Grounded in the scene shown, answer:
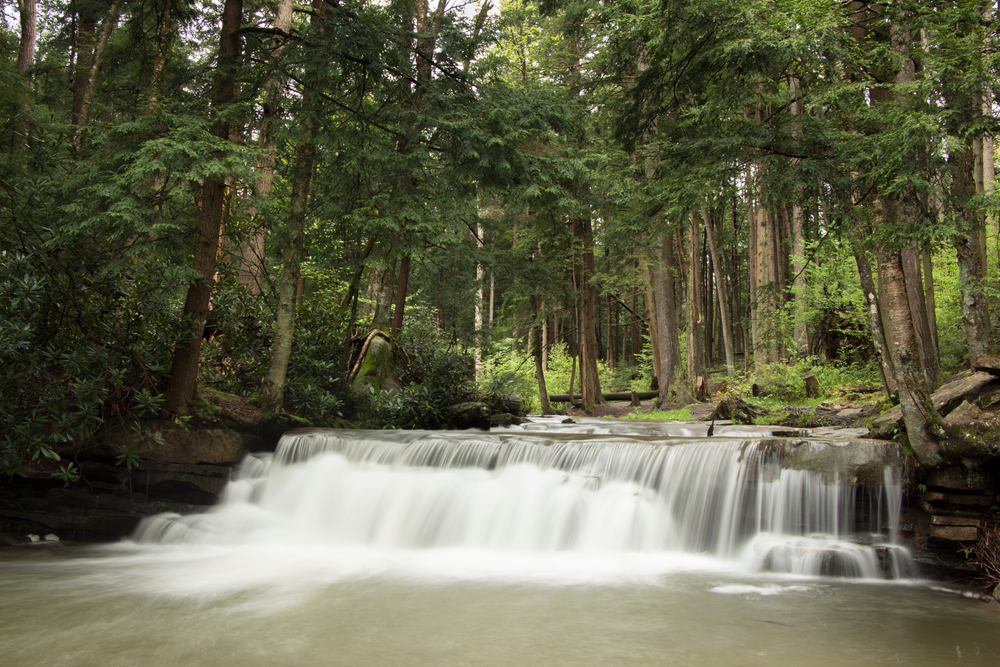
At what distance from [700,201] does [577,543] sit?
4743 mm

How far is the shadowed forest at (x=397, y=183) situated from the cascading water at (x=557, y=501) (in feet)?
3.92

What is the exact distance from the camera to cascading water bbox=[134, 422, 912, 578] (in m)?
6.55

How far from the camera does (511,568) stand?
6820mm

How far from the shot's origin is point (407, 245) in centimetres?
1112

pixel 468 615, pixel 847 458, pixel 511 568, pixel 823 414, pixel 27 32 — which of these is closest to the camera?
pixel 468 615

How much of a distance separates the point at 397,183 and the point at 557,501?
20.4 ft

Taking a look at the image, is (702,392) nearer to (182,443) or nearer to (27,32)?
(182,443)

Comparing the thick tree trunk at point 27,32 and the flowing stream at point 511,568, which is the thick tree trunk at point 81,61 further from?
the flowing stream at point 511,568

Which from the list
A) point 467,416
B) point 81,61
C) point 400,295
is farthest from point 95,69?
point 467,416

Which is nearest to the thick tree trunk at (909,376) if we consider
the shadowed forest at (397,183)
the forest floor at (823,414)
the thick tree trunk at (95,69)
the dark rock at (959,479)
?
the shadowed forest at (397,183)

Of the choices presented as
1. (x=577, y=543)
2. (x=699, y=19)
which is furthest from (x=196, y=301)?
(x=699, y=19)

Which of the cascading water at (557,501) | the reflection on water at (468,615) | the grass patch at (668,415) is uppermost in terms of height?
the grass patch at (668,415)

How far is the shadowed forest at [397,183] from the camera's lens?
6.89 meters

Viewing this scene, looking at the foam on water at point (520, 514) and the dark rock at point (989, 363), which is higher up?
the dark rock at point (989, 363)
